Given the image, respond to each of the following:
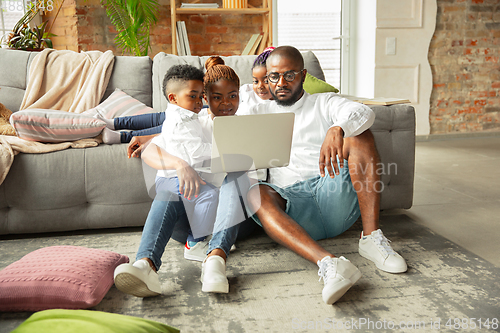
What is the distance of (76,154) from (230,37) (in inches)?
104

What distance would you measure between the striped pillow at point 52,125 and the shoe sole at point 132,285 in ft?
2.90

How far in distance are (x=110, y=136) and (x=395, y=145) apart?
1314mm

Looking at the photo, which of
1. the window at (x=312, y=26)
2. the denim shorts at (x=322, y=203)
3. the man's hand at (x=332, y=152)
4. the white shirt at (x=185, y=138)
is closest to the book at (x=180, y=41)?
the window at (x=312, y=26)

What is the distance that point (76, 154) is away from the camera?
5.71 feet

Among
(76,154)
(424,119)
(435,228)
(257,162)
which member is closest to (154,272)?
(257,162)

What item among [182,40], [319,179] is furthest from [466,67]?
[319,179]

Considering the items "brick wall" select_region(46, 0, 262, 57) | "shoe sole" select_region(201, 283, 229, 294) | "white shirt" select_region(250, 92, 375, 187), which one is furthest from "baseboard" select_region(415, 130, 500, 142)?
"shoe sole" select_region(201, 283, 229, 294)

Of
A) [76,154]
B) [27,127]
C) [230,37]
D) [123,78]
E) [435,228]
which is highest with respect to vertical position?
[230,37]

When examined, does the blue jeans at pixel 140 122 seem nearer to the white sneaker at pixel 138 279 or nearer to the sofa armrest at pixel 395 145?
the white sneaker at pixel 138 279

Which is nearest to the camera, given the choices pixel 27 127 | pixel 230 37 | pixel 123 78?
pixel 27 127

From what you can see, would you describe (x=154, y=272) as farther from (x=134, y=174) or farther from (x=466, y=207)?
(x=466, y=207)

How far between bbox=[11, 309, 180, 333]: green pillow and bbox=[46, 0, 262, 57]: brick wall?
328 cm

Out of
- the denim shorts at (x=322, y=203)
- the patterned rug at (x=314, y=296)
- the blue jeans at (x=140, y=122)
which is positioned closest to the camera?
the patterned rug at (x=314, y=296)

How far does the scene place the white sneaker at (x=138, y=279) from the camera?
1.12 m
